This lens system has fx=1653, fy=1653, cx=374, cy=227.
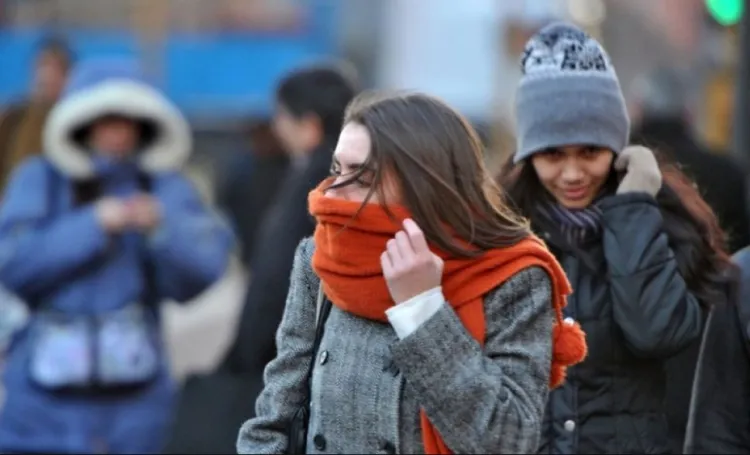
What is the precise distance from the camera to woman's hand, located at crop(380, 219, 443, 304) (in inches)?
120

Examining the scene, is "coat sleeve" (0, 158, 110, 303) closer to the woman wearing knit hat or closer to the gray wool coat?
the woman wearing knit hat

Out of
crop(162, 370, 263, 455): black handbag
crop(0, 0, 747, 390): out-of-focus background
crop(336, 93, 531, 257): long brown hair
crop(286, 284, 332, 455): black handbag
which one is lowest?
→ crop(0, 0, 747, 390): out-of-focus background

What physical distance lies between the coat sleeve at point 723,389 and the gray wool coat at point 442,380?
101 cm

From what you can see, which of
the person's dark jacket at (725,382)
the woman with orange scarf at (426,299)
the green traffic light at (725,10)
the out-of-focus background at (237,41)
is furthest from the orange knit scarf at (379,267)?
the out-of-focus background at (237,41)

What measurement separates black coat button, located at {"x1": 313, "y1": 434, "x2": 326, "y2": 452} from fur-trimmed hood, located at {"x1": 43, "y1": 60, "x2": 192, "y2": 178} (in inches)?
117

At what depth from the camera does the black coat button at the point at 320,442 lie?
10.7ft

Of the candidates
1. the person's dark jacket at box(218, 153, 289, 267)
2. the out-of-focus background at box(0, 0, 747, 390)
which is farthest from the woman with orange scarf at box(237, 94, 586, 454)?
the out-of-focus background at box(0, 0, 747, 390)

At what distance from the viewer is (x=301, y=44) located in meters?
31.9

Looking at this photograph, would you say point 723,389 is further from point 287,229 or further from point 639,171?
point 287,229

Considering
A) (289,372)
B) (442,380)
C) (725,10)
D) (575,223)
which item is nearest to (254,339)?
(575,223)

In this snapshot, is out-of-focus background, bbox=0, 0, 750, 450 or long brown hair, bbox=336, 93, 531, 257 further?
out-of-focus background, bbox=0, 0, 750, 450

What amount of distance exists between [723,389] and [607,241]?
0.47m

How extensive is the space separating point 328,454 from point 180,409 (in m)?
2.55

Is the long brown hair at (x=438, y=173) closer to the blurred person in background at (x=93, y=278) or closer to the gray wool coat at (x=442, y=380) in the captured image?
the gray wool coat at (x=442, y=380)
